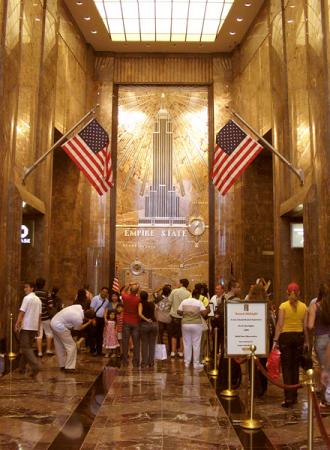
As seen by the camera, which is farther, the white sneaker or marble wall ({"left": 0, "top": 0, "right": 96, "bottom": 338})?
marble wall ({"left": 0, "top": 0, "right": 96, "bottom": 338})

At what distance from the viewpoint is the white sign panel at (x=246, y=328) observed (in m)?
7.38

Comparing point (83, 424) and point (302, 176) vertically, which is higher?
point (302, 176)

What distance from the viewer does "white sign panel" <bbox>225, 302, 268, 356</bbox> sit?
7.38 metres

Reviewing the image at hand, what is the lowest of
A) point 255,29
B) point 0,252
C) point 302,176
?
point 0,252

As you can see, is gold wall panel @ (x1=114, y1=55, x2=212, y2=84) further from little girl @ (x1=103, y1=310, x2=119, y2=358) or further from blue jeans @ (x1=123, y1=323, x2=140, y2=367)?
blue jeans @ (x1=123, y1=323, x2=140, y2=367)

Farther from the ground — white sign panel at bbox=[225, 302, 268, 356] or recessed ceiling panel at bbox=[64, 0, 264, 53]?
recessed ceiling panel at bbox=[64, 0, 264, 53]

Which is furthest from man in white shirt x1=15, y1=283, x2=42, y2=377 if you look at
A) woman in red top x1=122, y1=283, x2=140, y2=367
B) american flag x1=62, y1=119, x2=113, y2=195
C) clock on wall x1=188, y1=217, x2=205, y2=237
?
clock on wall x1=188, y1=217, x2=205, y2=237

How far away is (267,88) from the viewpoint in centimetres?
1758

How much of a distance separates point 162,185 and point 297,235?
7275 millimetres

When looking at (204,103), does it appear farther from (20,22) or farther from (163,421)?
(163,421)

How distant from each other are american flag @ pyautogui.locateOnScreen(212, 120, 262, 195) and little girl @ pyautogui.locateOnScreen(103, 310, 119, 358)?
12.3 ft

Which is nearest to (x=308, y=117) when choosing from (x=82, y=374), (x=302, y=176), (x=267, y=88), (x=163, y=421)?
(x=302, y=176)

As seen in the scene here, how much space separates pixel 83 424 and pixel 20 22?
10.4 m

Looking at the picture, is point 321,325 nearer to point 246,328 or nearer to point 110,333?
point 246,328
